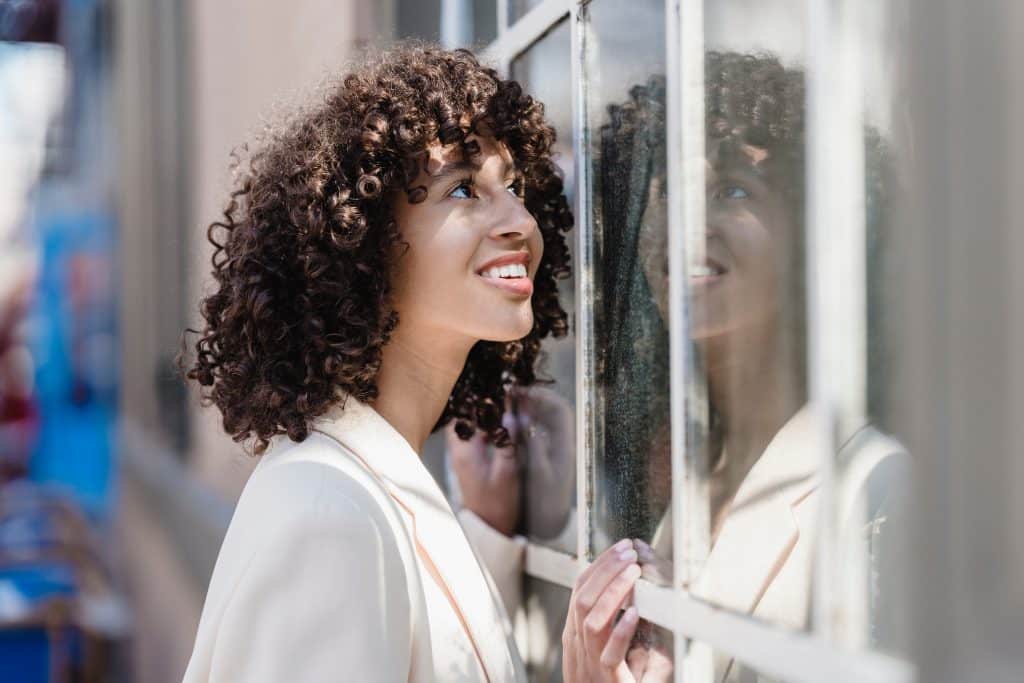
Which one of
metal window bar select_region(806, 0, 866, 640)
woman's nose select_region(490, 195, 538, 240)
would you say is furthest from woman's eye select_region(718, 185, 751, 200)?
woman's nose select_region(490, 195, 538, 240)

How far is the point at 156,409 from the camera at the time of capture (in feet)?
23.5

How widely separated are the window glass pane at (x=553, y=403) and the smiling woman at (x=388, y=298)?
16 centimetres

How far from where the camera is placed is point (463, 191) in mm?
1618

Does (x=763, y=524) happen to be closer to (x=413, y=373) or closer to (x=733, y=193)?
(x=733, y=193)

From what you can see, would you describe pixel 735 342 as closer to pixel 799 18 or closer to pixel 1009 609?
pixel 799 18

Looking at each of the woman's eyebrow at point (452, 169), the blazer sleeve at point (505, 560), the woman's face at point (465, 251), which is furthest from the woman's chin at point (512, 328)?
the blazer sleeve at point (505, 560)

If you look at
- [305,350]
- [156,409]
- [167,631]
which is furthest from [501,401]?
[156,409]

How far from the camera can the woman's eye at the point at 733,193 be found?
1.23 meters

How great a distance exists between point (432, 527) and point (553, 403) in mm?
492

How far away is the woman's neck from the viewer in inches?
66.1

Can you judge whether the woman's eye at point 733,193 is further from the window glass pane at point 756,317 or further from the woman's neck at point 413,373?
the woman's neck at point 413,373

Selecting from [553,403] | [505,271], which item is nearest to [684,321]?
[505,271]

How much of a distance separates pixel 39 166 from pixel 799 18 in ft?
42.6

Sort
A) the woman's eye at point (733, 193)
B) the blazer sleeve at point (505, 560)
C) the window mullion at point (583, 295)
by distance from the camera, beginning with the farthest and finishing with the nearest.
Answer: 1. the blazer sleeve at point (505, 560)
2. the window mullion at point (583, 295)
3. the woman's eye at point (733, 193)
